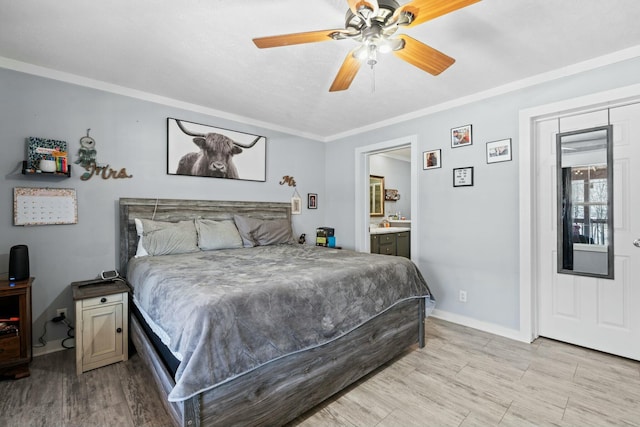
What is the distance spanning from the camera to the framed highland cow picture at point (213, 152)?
324 centimetres

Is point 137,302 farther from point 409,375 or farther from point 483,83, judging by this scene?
point 483,83

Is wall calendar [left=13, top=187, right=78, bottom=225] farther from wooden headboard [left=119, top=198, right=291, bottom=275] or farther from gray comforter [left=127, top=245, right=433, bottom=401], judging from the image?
gray comforter [left=127, top=245, right=433, bottom=401]

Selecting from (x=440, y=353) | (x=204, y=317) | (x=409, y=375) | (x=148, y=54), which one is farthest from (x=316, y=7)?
(x=440, y=353)

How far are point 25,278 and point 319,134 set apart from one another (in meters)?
3.68

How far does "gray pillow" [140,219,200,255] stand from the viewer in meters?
2.71

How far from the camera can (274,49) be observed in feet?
7.28

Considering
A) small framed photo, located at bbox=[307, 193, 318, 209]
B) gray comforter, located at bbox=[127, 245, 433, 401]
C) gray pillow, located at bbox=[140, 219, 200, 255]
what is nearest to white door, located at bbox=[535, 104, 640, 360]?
gray comforter, located at bbox=[127, 245, 433, 401]

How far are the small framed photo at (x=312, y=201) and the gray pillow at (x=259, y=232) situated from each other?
97 centimetres

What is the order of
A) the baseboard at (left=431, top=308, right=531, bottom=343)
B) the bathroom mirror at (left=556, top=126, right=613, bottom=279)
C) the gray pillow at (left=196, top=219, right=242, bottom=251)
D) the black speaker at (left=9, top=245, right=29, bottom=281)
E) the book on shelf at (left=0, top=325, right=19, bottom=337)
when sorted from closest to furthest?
the book on shelf at (left=0, top=325, right=19, bottom=337), the black speaker at (left=9, top=245, right=29, bottom=281), the bathroom mirror at (left=556, top=126, right=613, bottom=279), the baseboard at (left=431, top=308, right=531, bottom=343), the gray pillow at (left=196, top=219, right=242, bottom=251)

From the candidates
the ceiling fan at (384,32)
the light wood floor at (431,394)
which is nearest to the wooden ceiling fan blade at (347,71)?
the ceiling fan at (384,32)

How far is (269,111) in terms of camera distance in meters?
3.55

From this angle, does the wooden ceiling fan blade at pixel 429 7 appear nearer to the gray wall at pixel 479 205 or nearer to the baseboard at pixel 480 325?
the gray wall at pixel 479 205

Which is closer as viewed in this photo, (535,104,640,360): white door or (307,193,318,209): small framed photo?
(535,104,640,360): white door

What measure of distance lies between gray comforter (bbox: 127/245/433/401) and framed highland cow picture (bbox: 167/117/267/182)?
1224mm
